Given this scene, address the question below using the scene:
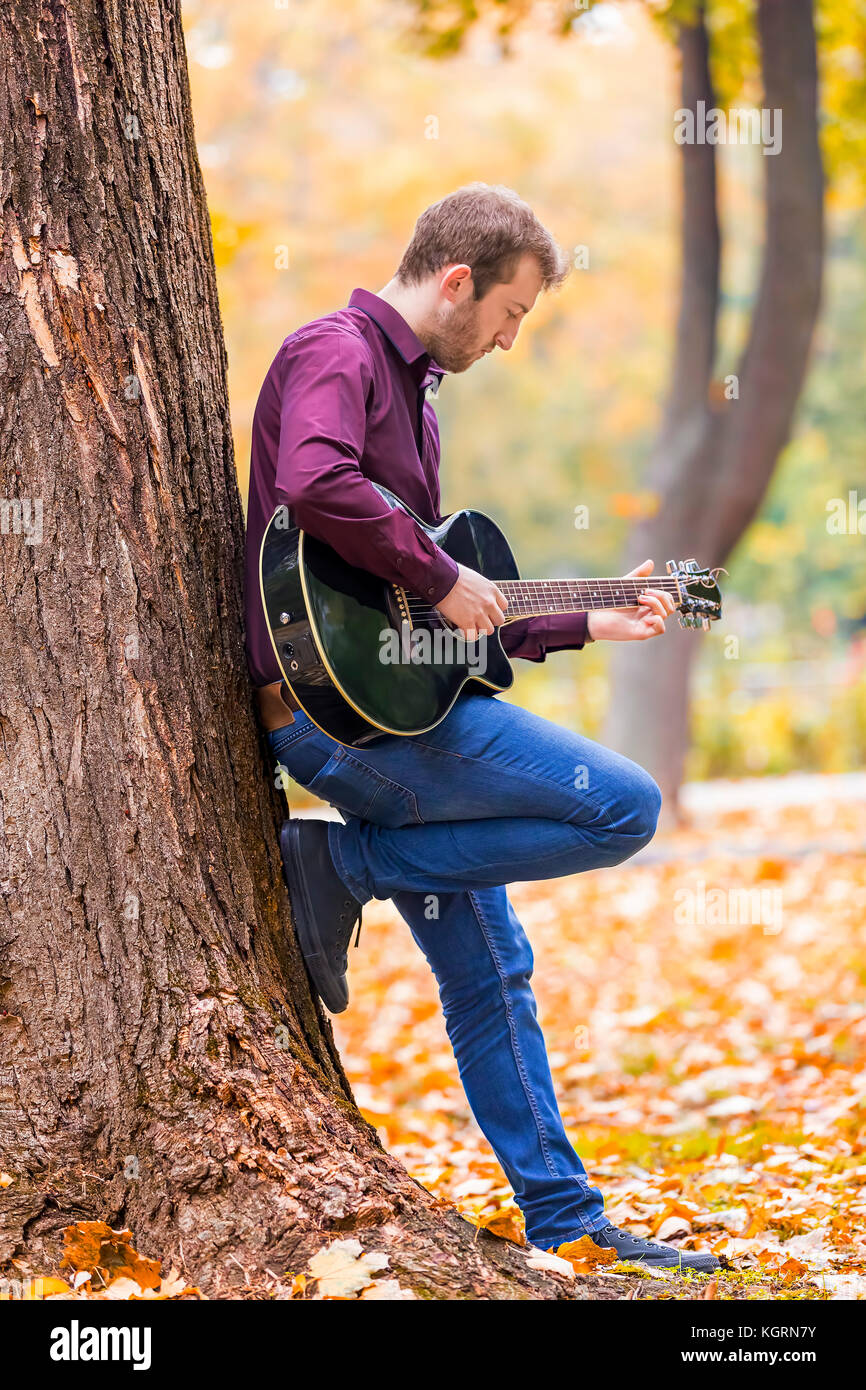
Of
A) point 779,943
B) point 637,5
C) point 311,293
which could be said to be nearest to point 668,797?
point 779,943

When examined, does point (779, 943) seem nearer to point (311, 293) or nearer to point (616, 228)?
point (311, 293)

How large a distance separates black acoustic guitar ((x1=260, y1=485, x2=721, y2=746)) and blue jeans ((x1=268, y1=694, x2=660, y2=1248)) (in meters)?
0.09

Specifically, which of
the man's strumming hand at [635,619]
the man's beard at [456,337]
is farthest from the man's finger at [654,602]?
the man's beard at [456,337]

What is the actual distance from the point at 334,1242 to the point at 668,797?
29.6 feet

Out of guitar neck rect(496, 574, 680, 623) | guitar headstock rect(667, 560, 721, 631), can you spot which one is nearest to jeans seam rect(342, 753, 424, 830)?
guitar neck rect(496, 574, 680, 623)

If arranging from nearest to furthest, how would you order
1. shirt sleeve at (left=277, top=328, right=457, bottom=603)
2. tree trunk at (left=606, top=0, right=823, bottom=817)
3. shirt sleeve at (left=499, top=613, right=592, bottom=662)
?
shirt sleeve at (left=277, top=328, right=457, bottom=603), shirt sleeve at (left=499, top=613, right=592, bottom=662), tree trunk at (left=606, top=0, right=823, bottom=817)

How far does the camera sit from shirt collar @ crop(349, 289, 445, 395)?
9.53 feet

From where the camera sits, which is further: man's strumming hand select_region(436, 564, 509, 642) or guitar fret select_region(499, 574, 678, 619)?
guitar fret select_region(499, 574, 678, 619)

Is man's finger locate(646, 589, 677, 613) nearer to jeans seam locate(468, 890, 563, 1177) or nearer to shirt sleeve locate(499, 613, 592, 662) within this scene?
shirt sleeve locate(499, 613, 592, 662)

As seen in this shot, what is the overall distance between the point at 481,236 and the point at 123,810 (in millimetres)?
1469

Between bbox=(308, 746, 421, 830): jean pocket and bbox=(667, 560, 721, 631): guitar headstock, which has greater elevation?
bbox=(667, 560, 721, 631): guitar headstock

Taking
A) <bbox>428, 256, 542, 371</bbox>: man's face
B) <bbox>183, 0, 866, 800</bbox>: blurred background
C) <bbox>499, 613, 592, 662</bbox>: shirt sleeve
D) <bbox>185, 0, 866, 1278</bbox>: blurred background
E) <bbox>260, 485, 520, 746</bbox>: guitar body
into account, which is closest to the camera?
<bbox>260, 485, 520, 746</bbox>: guitar body

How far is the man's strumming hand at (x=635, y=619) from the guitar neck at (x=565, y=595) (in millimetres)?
31

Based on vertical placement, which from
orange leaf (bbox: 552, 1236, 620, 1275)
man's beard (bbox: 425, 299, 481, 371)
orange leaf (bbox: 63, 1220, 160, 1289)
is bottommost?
orange leaf (bbox: 552, 1236, 620, 1275)
